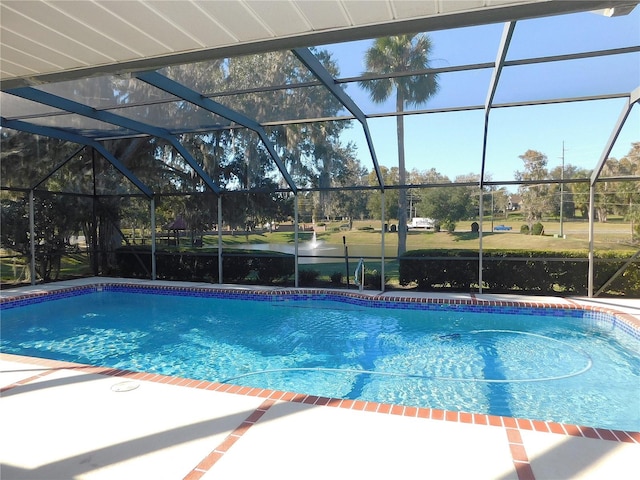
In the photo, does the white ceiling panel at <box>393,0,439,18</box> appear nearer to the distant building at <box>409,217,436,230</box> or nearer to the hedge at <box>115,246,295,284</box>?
the hedge at <box>115,246,295,284</box>

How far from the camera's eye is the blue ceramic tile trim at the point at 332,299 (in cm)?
765

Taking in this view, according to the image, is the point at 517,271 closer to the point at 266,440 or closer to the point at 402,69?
the point at 402,69

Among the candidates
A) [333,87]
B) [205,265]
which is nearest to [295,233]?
[205,265]

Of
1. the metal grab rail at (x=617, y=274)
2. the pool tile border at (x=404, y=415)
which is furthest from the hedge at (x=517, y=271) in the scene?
the pool tile border at (x=404, y=415)

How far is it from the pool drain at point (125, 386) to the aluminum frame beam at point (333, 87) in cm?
341

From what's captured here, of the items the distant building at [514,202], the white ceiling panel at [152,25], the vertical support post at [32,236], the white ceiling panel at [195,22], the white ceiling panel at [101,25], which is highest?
the white ceiling panel at [101,25]

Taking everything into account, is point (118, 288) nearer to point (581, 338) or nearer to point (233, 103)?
point (233, 103)

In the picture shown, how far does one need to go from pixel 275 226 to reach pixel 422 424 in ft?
27.9

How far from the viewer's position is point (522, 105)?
7.20 metres

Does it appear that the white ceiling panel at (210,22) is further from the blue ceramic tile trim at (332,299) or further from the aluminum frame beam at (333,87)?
the blue ceramic tile trim at (332,299)

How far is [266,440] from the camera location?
2873 millimetres

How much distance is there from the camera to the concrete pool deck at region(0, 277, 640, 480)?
2.53 meters

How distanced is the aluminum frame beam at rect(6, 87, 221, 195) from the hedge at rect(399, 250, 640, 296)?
5436 millimetres

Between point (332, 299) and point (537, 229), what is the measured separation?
5405mm
